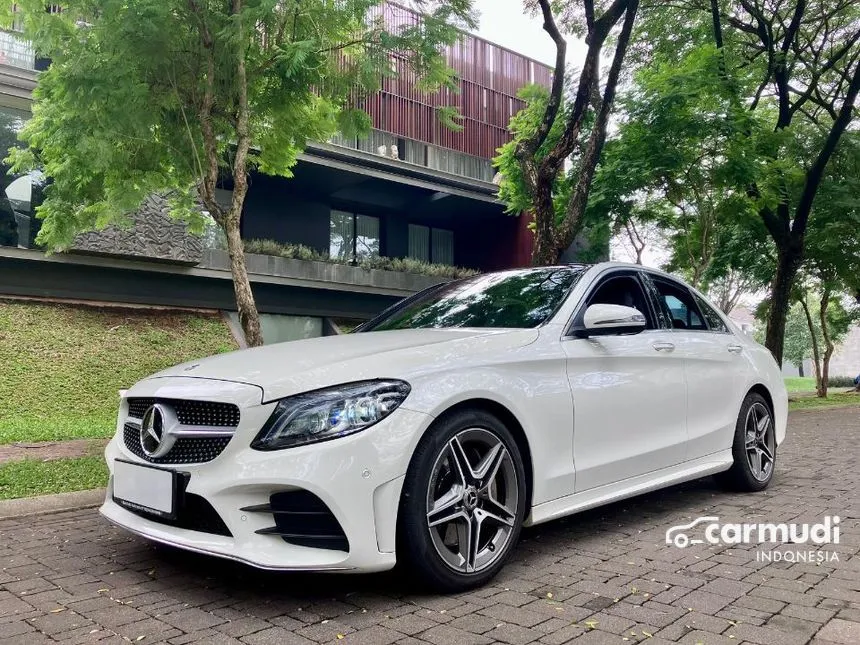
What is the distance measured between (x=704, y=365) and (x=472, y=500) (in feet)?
7.67

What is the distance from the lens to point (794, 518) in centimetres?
434

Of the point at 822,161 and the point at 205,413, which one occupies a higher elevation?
the point at 822,161

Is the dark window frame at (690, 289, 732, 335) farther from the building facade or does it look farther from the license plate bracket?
the building facade

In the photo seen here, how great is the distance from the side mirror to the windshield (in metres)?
0.21

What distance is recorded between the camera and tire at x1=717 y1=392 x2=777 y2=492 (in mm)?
4992

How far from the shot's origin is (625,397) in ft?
12.8

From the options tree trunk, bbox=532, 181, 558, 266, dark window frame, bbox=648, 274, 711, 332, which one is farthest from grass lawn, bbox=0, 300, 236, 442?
dark window frame, bbox=648, 274, 711, 332

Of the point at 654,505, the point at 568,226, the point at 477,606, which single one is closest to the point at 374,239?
the point at 568,226

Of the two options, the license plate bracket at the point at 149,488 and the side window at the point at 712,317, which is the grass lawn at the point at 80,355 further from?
the side window at the point at 712,317

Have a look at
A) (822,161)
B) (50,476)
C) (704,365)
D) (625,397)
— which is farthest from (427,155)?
(625,397)

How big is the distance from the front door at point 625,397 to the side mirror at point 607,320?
6 cm

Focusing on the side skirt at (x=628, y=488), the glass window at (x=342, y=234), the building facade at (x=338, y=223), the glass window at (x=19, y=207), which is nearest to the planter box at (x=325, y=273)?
the building facade at (x=338, y=223)

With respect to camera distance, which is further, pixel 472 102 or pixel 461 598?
pixel 472 102

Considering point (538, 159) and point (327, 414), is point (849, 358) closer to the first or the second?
point (538, 159)
